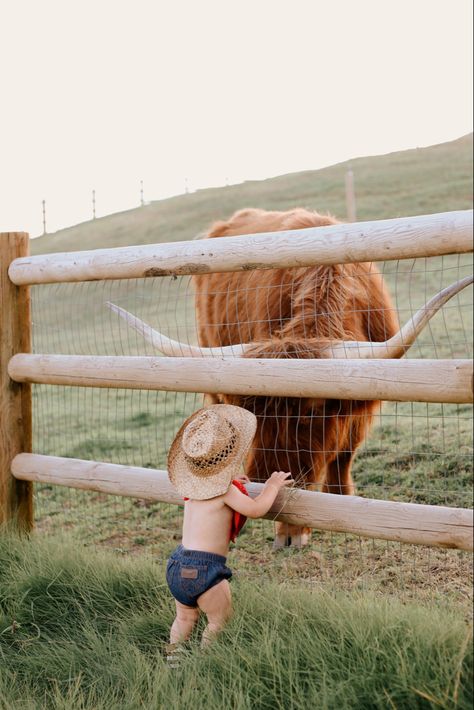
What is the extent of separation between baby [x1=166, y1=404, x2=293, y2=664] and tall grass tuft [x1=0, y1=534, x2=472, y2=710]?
0.41 ft

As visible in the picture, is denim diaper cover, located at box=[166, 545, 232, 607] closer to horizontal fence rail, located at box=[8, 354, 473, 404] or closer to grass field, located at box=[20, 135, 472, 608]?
grass field, located at box=[20, 135, 472, 608]

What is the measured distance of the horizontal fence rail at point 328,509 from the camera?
2861 millimetres

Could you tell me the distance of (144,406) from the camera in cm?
1034

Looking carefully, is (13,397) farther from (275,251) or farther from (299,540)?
(275,251)

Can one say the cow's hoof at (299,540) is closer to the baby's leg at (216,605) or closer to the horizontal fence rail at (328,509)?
Answer: the horizontal fence rail at (328,509)

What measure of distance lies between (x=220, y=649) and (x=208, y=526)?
50cm

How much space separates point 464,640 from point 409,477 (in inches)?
Result: 121

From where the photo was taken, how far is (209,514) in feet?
10.5

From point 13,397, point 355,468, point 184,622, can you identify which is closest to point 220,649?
point 184,622

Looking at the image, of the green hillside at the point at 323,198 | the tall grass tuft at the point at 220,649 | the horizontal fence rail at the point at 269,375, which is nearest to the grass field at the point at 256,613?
the tall grass tuft at the point at 220,649

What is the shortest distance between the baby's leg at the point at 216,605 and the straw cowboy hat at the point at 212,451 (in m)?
0.36

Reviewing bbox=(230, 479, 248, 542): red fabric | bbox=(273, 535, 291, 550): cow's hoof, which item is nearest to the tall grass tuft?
bbox=(230, 479, 248, 542): red fabric

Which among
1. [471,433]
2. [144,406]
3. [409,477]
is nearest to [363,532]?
[409,477]

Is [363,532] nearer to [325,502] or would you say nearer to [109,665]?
[325,502]
